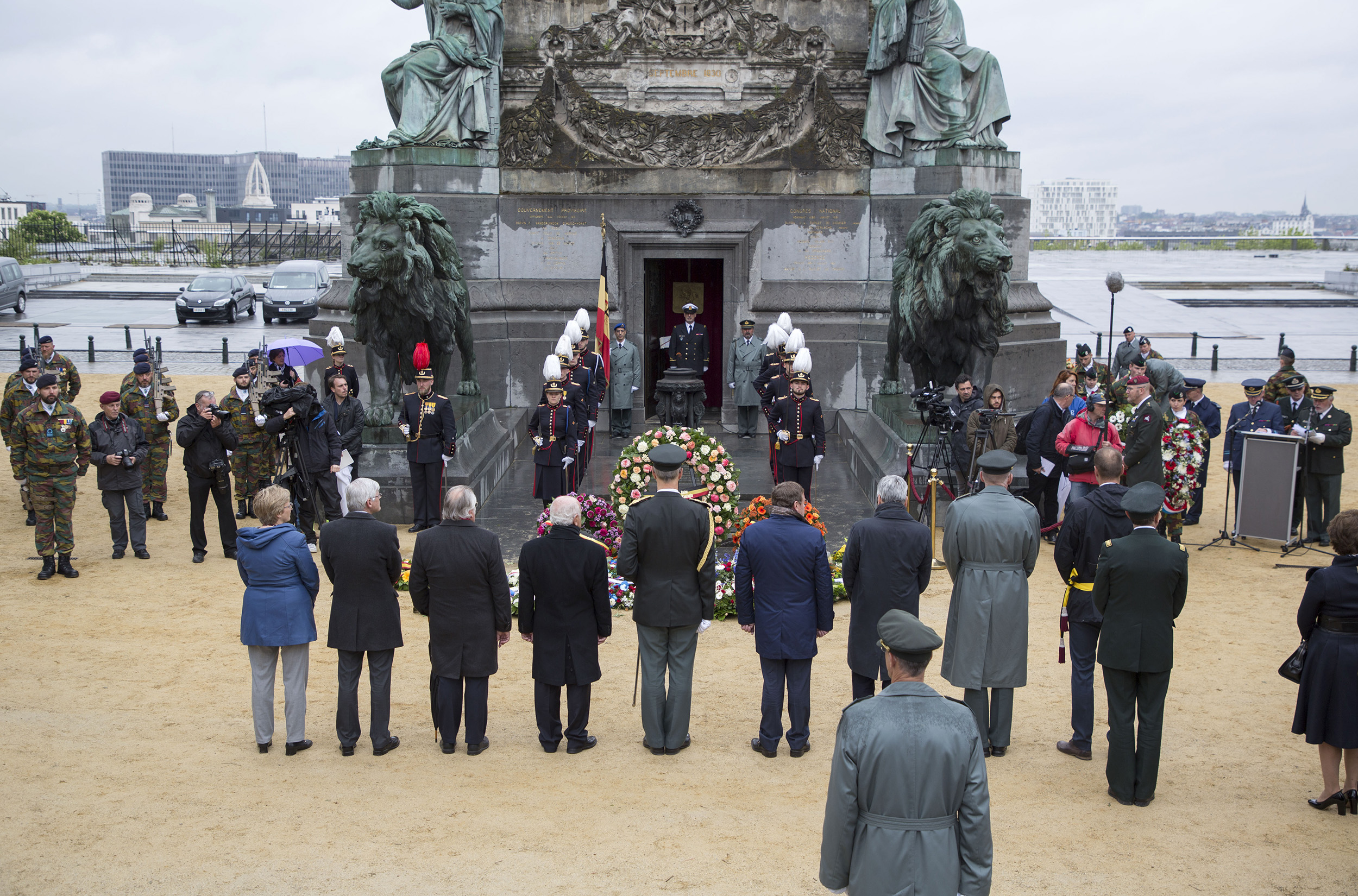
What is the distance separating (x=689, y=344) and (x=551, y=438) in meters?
4.98

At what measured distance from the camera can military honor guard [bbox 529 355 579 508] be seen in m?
11.9

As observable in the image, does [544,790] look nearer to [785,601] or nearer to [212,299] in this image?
[785,601]

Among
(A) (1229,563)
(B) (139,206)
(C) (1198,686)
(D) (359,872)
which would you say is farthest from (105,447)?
(B) (139,206)

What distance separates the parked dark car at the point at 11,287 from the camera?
33719mm

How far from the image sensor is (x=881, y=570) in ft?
22.5

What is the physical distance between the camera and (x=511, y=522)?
41.0ft

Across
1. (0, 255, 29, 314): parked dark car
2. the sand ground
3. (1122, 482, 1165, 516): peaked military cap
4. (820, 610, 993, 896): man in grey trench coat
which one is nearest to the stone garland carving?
the sand ground

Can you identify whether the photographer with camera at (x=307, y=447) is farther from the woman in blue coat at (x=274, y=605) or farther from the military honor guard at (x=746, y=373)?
the military honor guard at (x=746, y=373)

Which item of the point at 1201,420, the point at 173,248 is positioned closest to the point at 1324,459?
the point at 1201,420

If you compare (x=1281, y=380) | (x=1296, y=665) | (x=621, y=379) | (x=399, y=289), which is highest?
(x=399, y=289)

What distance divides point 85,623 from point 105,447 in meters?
2.37

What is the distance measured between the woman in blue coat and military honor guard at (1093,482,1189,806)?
4380 mm

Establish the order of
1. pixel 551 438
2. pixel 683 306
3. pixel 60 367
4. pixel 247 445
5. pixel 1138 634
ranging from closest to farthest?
pixel 1138 634 < pixel 551 438 < pixel 247 445 < pixel 60 367 < pixel 683 306

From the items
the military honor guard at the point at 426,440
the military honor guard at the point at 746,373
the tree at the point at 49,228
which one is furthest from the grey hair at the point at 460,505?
the tree at the point at 49,228
